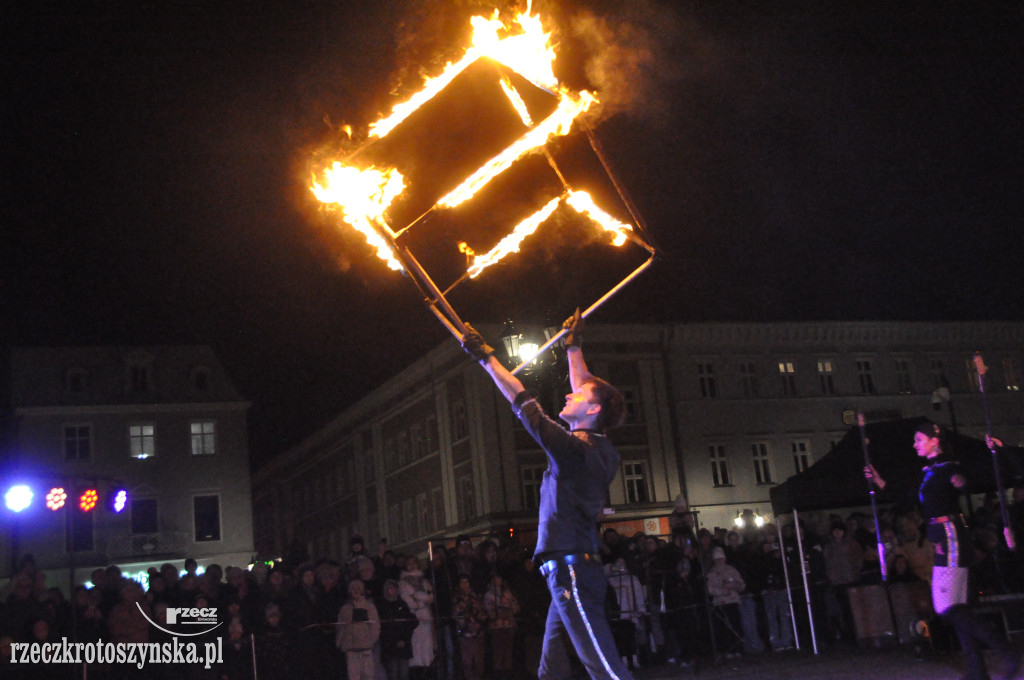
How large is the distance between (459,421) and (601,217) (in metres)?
34.2

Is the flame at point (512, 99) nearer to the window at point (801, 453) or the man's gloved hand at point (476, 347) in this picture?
the man's gloved hand at point (476, 347)

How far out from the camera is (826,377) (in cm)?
4594

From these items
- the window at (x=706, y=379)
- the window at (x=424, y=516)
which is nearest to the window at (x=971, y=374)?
the window at (x=706, y=379)

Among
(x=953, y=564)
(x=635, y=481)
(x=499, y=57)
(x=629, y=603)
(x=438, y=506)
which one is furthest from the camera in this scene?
(x=438, y=506)

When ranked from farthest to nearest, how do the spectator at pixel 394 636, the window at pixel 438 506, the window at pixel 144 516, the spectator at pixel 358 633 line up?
the window at pixel 438 506
the window at pixel 144 516
the spectator at pixel 394 636
the spectator at pixel 358 633

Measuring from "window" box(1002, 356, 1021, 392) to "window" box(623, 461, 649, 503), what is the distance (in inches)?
733

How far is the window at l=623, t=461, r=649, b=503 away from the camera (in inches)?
1636

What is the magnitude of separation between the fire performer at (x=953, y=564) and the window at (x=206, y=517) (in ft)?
135

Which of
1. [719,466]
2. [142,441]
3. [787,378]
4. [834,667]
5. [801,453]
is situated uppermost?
[142,441]

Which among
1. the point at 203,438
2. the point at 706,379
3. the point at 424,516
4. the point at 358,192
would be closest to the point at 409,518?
the point at 424,516

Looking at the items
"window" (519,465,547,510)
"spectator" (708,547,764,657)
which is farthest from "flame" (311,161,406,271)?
"window" (519,465,547,510)

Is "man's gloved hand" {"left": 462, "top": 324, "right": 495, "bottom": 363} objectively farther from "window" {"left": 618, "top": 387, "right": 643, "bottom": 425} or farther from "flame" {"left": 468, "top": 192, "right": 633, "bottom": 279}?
"window" {"left": 618, "top": 387, "right": 643, "bottom": 425}

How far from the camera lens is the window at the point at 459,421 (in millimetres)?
42219

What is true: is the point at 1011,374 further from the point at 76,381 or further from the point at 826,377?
the point at 76,381
